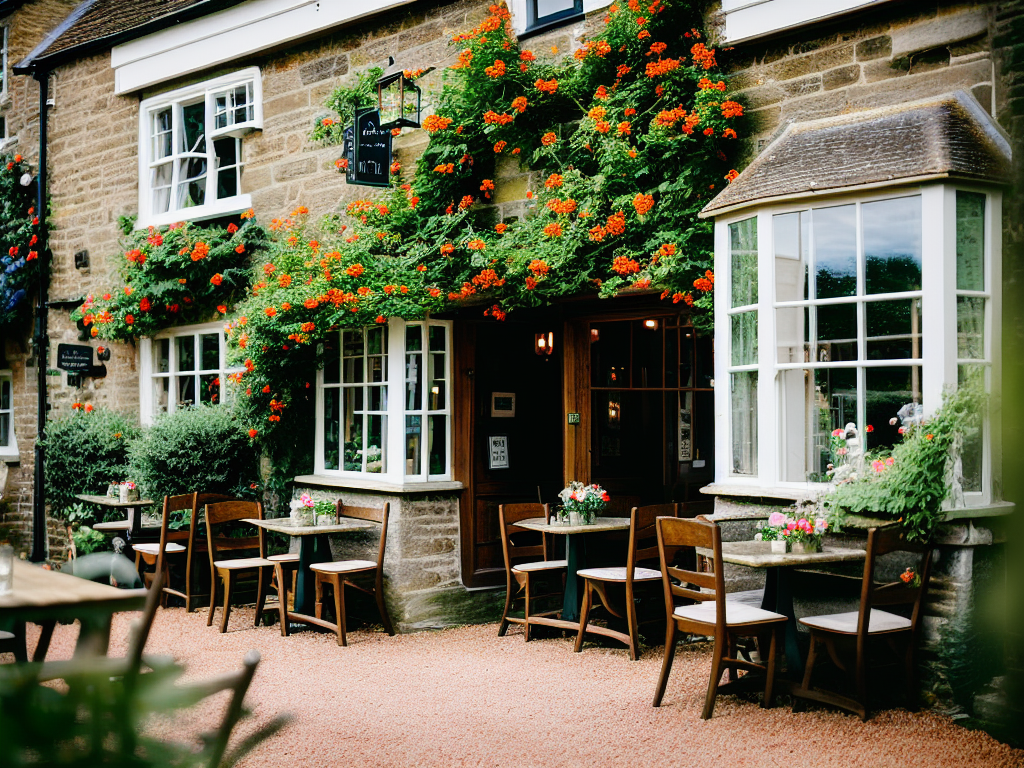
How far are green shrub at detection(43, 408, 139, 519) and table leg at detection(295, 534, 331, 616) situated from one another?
317 centimetres

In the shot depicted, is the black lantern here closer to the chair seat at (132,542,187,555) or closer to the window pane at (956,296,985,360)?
the chair seat at (132,542,187,555)

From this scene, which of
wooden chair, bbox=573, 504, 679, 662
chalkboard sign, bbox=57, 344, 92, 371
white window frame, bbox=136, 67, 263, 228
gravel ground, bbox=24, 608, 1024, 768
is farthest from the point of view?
chalkboard sign, bbox=57, 344, 92, 371

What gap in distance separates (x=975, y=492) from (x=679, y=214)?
2.58m

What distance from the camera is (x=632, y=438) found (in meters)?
8.81

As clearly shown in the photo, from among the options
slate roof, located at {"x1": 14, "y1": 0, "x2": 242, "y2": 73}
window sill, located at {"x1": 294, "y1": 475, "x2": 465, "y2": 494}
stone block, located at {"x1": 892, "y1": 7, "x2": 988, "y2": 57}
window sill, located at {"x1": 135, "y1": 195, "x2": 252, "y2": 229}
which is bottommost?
window sill, located at {"x1": 294, "y1": 475, "x2": 465, "y2": 494}

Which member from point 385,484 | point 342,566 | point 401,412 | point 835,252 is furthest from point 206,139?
point 835,252

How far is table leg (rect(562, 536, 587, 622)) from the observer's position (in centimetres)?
721

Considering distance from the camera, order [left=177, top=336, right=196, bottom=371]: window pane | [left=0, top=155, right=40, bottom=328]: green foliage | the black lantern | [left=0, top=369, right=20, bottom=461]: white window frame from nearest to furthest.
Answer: the black lantern, [left=177, top=336, right=196, bottom=371]: window pane, [left=0, top=155, right=40, bottom=328]: green foliage, [left=0, top=369, right=20, bottom=461]: white window frame

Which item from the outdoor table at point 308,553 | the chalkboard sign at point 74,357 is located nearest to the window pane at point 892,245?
the outdoor table at point 308,553

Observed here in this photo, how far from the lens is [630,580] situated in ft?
21.5

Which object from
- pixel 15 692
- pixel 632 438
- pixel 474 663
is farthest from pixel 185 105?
pixel 15 692

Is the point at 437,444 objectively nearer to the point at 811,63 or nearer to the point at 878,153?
the point at 811,63

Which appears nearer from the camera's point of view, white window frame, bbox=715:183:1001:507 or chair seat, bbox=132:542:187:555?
white window frame, bbox=715:183:1001:507

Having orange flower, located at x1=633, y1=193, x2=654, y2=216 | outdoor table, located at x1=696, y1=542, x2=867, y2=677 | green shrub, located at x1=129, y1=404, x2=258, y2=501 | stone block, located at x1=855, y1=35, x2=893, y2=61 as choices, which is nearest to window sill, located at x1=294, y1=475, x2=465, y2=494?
green shrub, located at x1=129, y1=404, x2=258, y2=501
